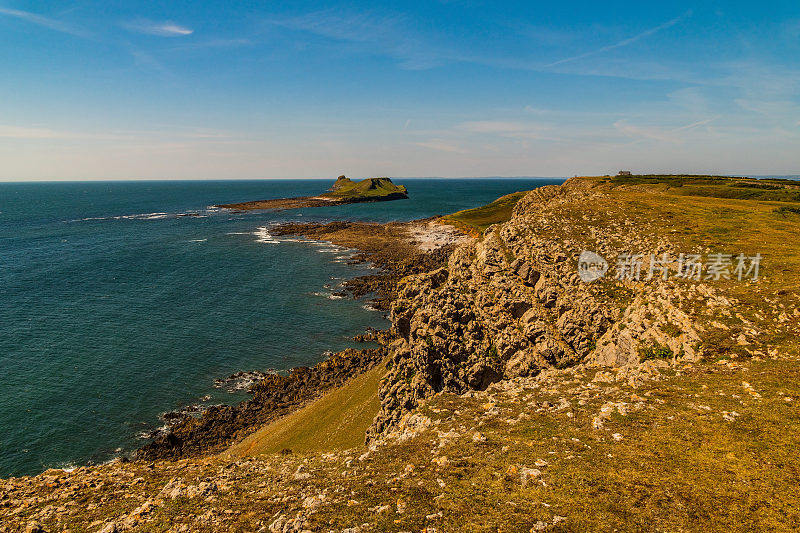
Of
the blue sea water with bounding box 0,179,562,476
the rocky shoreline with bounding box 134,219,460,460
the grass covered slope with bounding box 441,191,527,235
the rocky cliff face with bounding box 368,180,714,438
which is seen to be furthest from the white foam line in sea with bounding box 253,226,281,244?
the rocky cliff face with bounding box 368,180,714,438

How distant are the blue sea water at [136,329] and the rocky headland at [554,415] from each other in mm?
10333

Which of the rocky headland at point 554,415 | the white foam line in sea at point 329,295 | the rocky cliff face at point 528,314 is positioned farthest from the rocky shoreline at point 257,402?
the rocky cliff face at point 528,314

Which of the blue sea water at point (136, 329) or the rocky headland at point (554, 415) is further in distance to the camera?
the blue sea water at point (136, 329)

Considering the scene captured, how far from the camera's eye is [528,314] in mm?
26234

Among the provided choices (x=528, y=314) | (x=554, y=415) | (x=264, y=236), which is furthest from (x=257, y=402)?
(x=264, y=236)

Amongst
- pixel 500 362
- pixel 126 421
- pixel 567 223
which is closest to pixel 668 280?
pixel 567 223

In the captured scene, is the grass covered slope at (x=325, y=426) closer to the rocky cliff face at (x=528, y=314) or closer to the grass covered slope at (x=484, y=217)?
the rocky cliff face at (x=528, y=314)

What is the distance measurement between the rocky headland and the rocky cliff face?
14 cm

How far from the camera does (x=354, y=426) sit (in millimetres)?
32469

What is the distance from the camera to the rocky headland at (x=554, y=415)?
420 inches

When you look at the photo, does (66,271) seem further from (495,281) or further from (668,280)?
(668,280)

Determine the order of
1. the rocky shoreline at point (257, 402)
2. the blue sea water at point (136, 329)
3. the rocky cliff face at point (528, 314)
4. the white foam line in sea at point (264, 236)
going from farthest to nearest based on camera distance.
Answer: the white foam line in sea at point (264, 236) → the blue sea water at point (136, 329) → the rocky shoreline at point (257, 402) → the rocky cliff face at point (528, 314)

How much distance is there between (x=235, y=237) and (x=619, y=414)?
142381mm

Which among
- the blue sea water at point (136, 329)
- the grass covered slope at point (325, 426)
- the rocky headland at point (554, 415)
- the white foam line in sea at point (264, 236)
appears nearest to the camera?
the rocky headland at point (554, 415)
